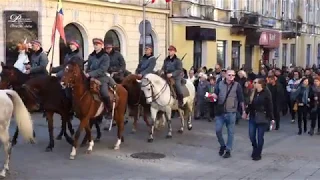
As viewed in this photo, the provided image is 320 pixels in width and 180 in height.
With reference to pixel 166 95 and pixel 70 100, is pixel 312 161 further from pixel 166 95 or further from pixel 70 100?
pixel 70 100

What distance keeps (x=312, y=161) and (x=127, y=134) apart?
539 centimetres

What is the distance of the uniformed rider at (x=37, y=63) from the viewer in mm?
13258

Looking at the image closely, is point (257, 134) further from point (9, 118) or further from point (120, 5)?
point (120, 5)

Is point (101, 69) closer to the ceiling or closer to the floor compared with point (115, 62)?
closer to the floor

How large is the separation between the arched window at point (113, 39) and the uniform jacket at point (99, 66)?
1148 centimetres

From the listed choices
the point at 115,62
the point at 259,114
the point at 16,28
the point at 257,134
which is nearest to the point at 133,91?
the point at 115,62

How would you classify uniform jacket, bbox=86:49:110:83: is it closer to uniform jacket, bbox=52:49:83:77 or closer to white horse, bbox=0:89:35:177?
uniform jacket, bbox=52:49:83:77

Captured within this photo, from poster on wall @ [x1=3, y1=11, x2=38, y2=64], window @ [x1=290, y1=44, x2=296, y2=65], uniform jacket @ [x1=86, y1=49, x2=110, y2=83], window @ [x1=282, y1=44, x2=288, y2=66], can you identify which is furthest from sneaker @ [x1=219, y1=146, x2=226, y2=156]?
window @ [x1=290, y1=44, x2=296, y2=65]

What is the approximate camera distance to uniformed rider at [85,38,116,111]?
12.2 metres

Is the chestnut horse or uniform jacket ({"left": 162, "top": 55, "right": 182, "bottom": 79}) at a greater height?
uniform jacket ({"left": 162, "top": 55, "right": 182, "bottom": 79})

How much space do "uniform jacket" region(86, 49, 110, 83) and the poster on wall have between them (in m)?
8.28

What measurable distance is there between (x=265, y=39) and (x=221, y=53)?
6141 mm

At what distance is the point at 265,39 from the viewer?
3809 centimetres

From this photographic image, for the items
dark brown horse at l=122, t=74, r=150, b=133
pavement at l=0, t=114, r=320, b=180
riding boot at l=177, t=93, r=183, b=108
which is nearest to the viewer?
pavement at l=0, t=114, r=320, b=180
